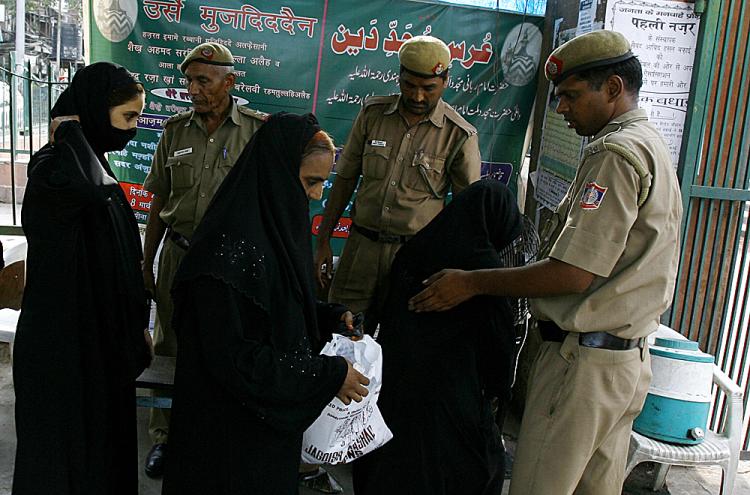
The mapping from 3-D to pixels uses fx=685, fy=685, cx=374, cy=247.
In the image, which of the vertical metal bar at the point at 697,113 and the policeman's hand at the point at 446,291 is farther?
the vertical metal bar at the point at 697,113

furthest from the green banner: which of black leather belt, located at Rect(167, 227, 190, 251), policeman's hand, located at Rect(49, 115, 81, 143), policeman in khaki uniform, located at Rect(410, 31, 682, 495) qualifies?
policeman in khaki uniform, located at Rect(410, 31, 682, 495)

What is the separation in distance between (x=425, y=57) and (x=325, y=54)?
4.79ft

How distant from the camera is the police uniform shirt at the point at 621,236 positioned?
1.89m

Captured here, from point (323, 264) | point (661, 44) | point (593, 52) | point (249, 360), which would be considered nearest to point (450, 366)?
point (249, 360)

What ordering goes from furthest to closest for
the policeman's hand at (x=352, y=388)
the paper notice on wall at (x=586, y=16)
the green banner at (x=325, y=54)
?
the green banner at (x=325, y=54), the paper notice on wall at (x=586, y=16), the policeman's hand at (x=352, y=388)

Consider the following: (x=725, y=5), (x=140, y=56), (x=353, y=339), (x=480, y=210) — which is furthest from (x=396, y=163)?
(x=140, y=56)

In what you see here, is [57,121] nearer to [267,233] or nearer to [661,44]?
[267,233]

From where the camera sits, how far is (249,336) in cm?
168

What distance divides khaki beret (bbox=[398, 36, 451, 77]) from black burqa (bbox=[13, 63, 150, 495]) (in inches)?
50.3

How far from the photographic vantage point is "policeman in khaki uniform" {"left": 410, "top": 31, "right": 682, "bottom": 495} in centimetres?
190

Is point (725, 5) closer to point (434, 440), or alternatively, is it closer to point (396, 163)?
point (396, 163)

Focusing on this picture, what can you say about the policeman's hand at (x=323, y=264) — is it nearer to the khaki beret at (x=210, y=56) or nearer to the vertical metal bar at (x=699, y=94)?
the khaki beret at (x=210, y=56)

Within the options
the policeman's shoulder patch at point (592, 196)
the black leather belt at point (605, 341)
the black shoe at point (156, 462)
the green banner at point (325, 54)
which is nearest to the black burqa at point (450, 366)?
the black leather belt at point (605, 341)

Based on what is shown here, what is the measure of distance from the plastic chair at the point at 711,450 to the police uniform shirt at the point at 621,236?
3.21 ft
